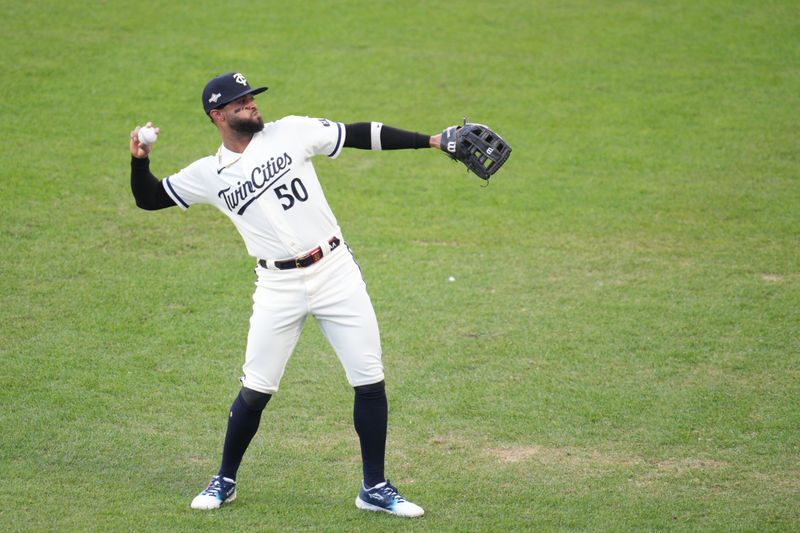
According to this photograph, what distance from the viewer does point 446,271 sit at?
26.2 ft

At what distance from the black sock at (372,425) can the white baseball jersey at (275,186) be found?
789mm

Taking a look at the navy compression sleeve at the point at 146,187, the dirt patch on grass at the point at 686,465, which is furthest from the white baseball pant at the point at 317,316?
the dirt patch on grass at the point at 686,465

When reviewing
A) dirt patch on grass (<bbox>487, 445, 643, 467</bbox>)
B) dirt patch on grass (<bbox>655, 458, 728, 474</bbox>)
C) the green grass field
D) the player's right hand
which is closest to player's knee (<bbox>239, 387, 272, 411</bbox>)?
the green grass field

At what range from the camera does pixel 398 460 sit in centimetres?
538

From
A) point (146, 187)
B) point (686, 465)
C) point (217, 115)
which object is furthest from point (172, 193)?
point (686, 465)

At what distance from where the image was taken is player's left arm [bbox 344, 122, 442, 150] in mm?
4766

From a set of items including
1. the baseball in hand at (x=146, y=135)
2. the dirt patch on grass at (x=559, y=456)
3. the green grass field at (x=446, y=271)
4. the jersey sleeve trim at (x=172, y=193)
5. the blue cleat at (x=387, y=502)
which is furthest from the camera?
the dirt patch on grass at (x=559, y=456)

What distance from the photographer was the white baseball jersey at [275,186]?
4660 mm

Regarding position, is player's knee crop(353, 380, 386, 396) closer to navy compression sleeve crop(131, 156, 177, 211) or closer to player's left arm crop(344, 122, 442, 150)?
player's left arm crop(344, 122, 442, 150)

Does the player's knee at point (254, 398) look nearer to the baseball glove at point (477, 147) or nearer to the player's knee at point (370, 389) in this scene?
the player's knee at point (370, 389)

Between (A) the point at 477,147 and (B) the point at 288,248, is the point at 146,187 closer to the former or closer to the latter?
(B) the point at 288,248

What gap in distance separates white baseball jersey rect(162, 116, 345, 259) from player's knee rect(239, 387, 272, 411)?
2.25 feet

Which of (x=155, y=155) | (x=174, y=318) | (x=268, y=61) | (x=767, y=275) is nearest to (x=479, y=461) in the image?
(x=174, y=318)

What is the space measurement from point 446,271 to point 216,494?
362 centimetres
